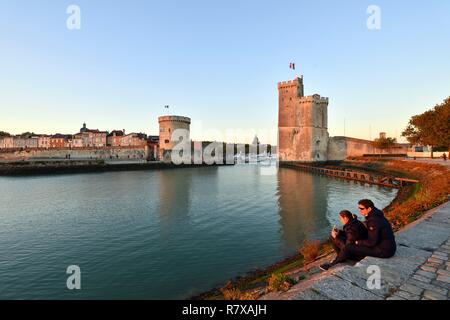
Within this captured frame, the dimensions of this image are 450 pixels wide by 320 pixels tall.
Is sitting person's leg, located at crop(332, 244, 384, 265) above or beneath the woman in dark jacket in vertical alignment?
beneath

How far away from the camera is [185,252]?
35.5 feet

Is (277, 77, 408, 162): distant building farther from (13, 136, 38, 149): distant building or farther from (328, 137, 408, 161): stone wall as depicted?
(13, 136, 38, 149): distant building

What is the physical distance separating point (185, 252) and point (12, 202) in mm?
20172

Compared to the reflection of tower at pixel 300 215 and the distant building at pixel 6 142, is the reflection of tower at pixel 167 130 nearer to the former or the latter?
the reflection of tower at pixel 300 215

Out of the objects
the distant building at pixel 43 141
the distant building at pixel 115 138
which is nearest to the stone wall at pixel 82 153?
the distant building at pixel 115 138

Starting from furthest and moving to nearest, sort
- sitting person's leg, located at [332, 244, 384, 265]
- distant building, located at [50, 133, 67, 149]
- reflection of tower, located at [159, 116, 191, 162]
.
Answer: distant building, located at [50, 133, 67, 149], reflection of tower, located at [159, 116, 191, 162], sitting person's leg, located at [332, 244, 384, 265]

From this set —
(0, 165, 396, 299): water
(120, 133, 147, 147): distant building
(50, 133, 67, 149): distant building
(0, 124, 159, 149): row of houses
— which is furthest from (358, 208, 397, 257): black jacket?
(50, 133, 67, 149): distant building

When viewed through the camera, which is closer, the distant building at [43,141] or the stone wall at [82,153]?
the stone wall at [82,153]

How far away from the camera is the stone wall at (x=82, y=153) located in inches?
2990

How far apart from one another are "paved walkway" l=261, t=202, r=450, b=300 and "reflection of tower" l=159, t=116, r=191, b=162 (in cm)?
6264

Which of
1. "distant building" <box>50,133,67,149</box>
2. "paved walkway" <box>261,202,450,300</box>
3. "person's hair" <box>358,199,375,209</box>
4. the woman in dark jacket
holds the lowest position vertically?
"paved walkway" <box>261,202,450,300</box>

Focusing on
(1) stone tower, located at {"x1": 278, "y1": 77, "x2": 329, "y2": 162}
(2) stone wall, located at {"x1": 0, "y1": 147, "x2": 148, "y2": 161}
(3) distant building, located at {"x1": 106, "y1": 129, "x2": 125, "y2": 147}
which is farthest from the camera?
(3) distant building, located at {"x1": 106, "y1": 129, "x2": 125, "y2": 147}

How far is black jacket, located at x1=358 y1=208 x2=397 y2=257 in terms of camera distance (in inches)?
212

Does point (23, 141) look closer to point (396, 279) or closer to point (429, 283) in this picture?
point (396, 279)
